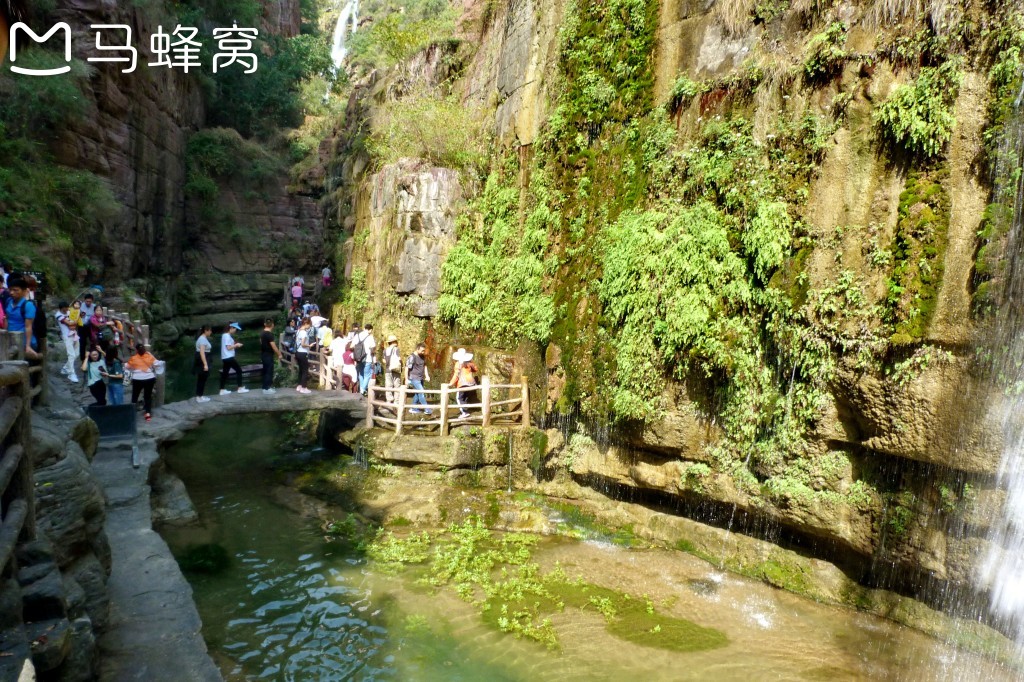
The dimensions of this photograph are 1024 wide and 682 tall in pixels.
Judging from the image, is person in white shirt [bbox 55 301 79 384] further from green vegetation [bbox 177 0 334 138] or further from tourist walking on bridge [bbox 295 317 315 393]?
green vegetation [bbox 177 0 334 138]

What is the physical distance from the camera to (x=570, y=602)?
29.1ft

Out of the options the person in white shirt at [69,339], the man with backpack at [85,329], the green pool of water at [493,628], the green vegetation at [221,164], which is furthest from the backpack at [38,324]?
the green vegetation at [221,164]

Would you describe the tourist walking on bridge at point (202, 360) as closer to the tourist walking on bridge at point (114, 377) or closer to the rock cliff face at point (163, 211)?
the tourist walking on bridge at point (114, 377)

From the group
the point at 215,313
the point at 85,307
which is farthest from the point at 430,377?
the point at 215,313

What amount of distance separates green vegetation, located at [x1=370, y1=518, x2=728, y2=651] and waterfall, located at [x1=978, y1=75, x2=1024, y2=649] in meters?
3.26

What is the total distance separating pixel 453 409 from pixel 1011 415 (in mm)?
9822

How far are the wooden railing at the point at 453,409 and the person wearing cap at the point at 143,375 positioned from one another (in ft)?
13.8

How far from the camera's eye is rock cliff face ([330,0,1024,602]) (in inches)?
315

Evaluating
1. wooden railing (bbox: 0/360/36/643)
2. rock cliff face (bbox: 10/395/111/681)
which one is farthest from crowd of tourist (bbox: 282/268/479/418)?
wooden railing (bbox: 0/360/36/643)

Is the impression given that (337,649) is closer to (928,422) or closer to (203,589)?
(203,589)

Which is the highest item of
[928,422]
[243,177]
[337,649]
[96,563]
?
[243,177]

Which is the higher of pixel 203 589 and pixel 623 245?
pixel 623 245

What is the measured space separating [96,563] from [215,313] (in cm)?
2806

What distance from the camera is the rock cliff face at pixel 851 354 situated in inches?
315
